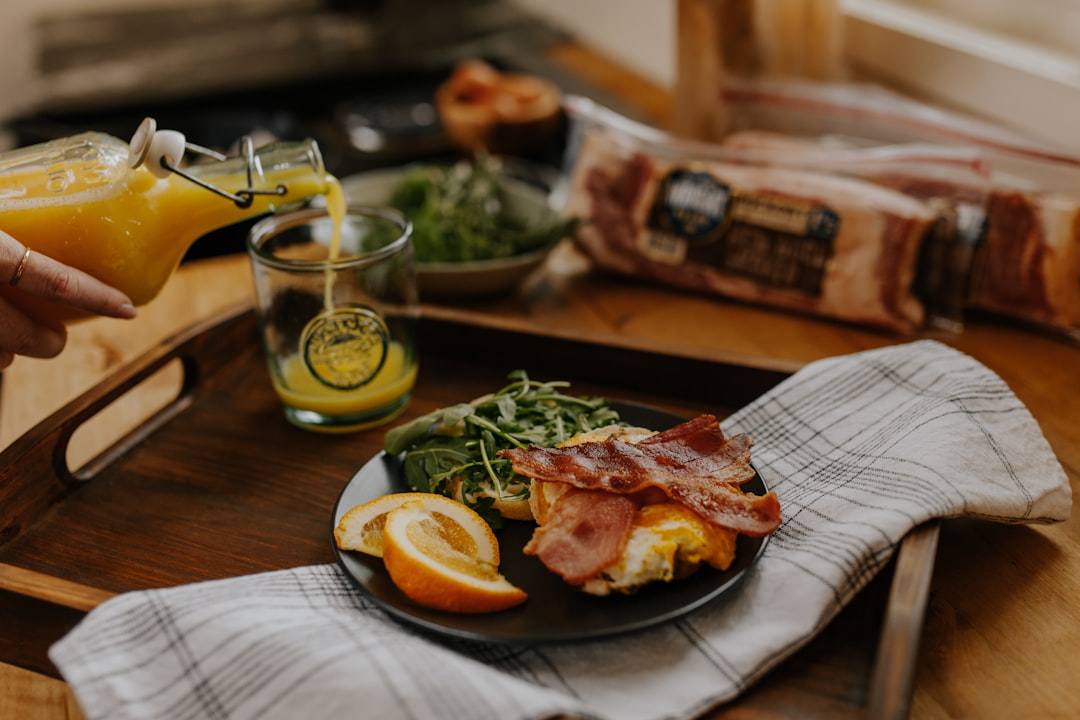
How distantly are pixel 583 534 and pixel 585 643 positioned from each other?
3.6 inches

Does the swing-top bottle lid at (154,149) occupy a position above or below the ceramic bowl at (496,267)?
above

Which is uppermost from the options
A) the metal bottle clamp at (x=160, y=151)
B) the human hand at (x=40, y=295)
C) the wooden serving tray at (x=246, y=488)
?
the metal bottle clamp at (x=160, y=151)

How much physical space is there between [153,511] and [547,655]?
1.61ft

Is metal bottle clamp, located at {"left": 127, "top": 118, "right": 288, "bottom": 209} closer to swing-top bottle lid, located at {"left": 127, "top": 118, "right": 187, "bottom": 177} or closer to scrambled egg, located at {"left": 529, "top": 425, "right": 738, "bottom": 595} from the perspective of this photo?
swing-top bottle lid, located at {"left": 127, "top": 118, "right": 187, "bottom": 177}

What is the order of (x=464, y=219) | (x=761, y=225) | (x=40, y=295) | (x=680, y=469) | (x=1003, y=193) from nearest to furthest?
→ (x=680, y=469) → (x=40, y=295) → (x=1003, y=193) → (x=761, y=225) → (x=464, y=219)

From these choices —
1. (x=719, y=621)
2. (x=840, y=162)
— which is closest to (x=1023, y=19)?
(x=840, y=162)

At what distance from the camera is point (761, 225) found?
152 centimetres

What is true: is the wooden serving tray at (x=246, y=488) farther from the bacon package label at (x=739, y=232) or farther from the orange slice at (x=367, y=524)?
the bacon package label at (x=739, y=232)

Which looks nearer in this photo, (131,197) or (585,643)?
(585,643)

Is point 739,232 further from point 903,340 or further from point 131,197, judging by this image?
point 131,197

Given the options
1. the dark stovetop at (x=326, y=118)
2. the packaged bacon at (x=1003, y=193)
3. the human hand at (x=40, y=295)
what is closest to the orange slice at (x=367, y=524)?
the human hand at (x=40, y=295)

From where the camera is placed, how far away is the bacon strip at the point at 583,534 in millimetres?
811

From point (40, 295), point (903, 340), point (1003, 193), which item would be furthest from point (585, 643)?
point (1003, 193)

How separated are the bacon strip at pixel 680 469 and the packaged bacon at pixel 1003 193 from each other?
66 cm
